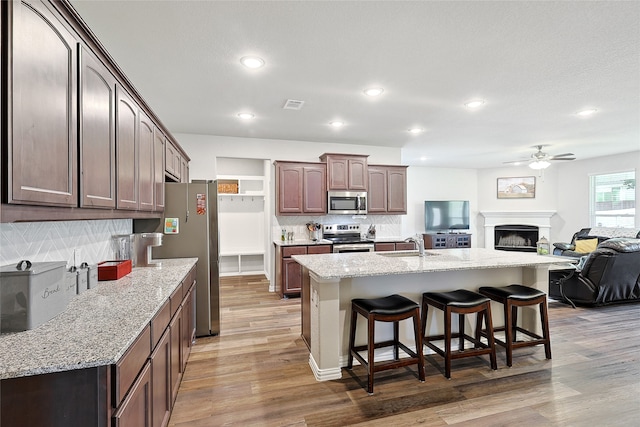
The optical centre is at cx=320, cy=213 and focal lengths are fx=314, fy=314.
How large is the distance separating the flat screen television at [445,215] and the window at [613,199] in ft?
9.08

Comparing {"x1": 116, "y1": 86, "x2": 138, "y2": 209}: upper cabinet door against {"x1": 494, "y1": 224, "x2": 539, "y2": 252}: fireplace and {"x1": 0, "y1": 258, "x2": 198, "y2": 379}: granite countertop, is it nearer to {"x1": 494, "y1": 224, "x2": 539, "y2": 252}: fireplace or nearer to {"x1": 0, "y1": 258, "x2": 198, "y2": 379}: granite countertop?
{"x1": 0, "y1": 258, "x2": 198, "y2": 379}: granite countertop

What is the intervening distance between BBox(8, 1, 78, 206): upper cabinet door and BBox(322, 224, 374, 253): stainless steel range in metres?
4.11

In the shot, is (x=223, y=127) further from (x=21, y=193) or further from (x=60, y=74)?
(x=21, y=193)

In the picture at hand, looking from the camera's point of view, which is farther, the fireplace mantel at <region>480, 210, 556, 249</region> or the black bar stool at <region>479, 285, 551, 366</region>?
the fireplace mantel at <region>480, 210, 556, 249</region>

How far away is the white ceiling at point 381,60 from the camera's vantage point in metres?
2.01

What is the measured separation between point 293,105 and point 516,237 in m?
7.81

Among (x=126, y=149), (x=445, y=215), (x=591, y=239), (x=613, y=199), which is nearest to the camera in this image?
(x=126, y=149)

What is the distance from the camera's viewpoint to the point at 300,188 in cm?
529

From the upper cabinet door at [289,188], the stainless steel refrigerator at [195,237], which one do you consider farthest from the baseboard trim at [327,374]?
the upper cabinet door at [289,188]

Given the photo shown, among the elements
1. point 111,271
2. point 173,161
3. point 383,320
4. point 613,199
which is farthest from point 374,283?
point 613,199

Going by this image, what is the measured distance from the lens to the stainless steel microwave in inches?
213

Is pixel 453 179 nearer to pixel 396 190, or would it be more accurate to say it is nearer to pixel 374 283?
pixel 396 190

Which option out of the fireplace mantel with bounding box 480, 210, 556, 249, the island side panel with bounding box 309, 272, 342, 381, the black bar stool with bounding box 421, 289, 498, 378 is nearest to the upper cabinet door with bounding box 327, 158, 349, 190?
the black bar stool with bounding box 421, 289, 498, 378

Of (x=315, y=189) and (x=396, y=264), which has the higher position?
(x=315, y=189)
